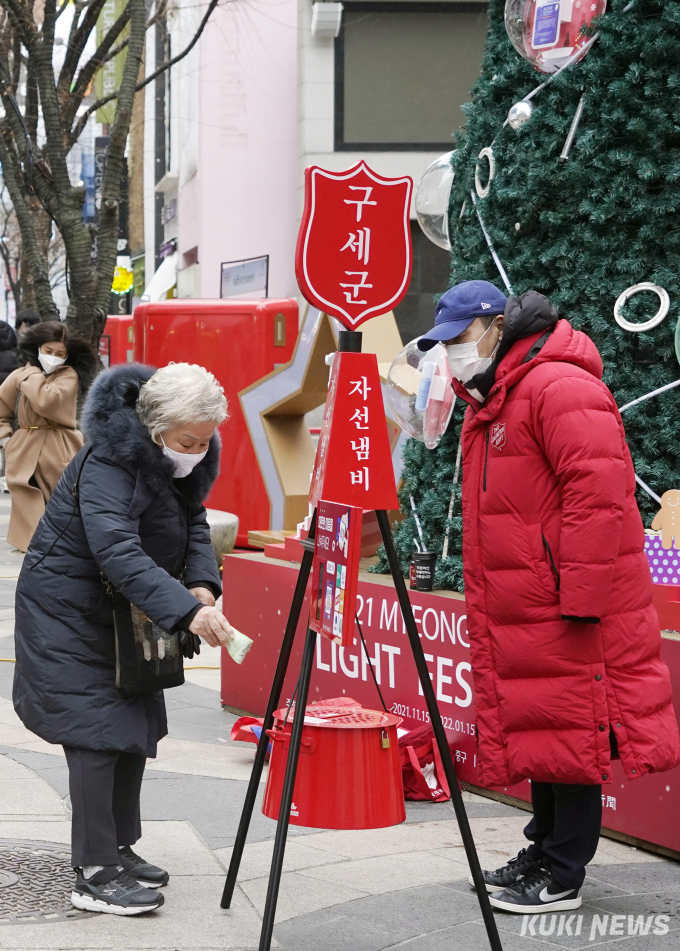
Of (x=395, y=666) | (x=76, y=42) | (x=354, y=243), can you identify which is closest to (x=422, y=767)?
(x=395, y=666)

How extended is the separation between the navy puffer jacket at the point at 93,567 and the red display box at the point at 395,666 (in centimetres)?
119

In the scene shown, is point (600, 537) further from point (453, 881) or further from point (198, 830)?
point (198, 830)

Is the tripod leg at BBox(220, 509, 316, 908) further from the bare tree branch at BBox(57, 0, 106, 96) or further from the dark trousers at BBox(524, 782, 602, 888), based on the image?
the bare tree branch at BBox(57, 0, 106, 96)

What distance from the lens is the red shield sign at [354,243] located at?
3.72m

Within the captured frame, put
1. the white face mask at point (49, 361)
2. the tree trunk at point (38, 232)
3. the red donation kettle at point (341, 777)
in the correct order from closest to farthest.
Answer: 1. the red donation kettle at point (341, 777)
2. the white face mask at point (49, 361)
3. the tree trunk at point (38, 232)

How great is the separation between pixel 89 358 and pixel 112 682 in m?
6.45

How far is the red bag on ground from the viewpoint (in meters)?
4.89

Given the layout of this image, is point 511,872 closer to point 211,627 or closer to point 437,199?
point 211,627

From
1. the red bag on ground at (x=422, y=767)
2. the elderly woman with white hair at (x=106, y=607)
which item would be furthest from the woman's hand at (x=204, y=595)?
the red bag on ground at (x=422, y=767)

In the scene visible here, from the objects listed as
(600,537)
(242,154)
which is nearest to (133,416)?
(600,537)

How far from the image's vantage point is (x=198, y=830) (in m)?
4.47

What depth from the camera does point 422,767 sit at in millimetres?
4988

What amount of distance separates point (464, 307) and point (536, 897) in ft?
5.85

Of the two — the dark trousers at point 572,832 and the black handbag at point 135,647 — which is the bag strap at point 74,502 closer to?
the black handbag at point 135,647
